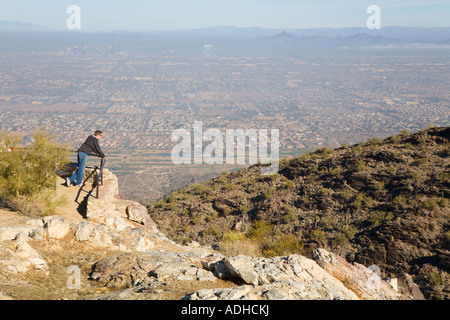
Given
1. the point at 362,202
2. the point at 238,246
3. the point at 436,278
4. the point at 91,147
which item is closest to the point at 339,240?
the point at 362,202

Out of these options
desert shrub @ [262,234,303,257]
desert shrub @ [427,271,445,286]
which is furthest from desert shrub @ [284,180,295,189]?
desert shrub @ [427,271,445,286]

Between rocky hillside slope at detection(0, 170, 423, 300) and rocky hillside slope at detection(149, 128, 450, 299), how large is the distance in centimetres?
337

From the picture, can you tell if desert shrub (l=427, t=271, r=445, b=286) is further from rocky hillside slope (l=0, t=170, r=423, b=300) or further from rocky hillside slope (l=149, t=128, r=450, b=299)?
rocky hillside slope (l=0, t=170, r=423, b=300)

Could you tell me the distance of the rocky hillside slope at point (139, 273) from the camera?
5824 millimetres

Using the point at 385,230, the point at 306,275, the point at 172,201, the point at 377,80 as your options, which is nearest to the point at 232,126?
the point at 172,201

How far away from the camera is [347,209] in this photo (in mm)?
15164

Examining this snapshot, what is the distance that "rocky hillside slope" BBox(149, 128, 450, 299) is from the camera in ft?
39.7

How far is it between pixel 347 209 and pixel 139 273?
1083 cm

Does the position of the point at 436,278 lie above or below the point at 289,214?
below

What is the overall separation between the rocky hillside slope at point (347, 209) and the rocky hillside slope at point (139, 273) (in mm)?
3367

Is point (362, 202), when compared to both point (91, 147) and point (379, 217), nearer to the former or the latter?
point (379, 217)

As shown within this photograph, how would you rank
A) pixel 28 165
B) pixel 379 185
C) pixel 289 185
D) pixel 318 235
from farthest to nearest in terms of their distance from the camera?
pixel 289 185 < pixel 379 185 < pixel 318 235 < pixel 28 165
